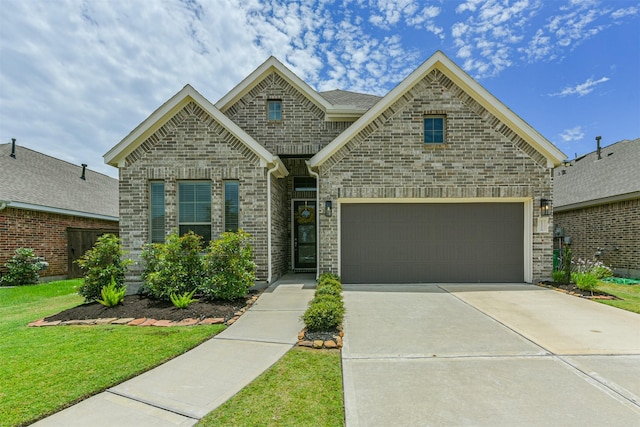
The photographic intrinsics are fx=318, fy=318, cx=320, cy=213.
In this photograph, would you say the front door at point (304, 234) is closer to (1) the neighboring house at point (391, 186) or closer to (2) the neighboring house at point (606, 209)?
(1) the neighboring house at point (391, 186)

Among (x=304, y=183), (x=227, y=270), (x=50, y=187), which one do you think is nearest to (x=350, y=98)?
(x=304, y=183)

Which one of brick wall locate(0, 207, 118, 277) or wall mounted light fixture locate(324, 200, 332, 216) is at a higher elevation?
wall mounted light fixture locate(324, 200, 332, 216)

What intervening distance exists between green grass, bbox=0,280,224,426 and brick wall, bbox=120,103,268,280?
10.3ft

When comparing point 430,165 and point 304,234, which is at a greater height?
point 430,165

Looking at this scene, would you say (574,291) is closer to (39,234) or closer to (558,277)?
(558,277)

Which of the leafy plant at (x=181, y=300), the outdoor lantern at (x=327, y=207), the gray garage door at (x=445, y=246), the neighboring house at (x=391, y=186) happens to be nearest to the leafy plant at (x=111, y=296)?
the leafy plant at (x=181, y=300)

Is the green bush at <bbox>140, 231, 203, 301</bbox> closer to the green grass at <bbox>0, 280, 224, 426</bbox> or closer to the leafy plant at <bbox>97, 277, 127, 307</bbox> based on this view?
the leafy plant at <bbox>97, 277, 127, 307</bbox>

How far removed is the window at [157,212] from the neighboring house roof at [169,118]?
105 centimetres

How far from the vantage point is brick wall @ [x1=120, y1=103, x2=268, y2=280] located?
819cm

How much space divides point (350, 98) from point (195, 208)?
788 cm

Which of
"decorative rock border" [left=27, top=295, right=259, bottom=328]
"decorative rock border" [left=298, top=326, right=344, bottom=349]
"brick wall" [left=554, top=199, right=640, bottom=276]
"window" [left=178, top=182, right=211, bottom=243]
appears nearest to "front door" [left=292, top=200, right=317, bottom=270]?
"window" [left=178, top=182, right=211, bottom=243]

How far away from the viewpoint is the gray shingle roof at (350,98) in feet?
39.1

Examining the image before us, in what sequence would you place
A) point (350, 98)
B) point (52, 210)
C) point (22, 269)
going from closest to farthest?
1. point (22, 269)
2. point (52, 210)
3. point (350, 98)

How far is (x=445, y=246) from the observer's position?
29.6 ft
